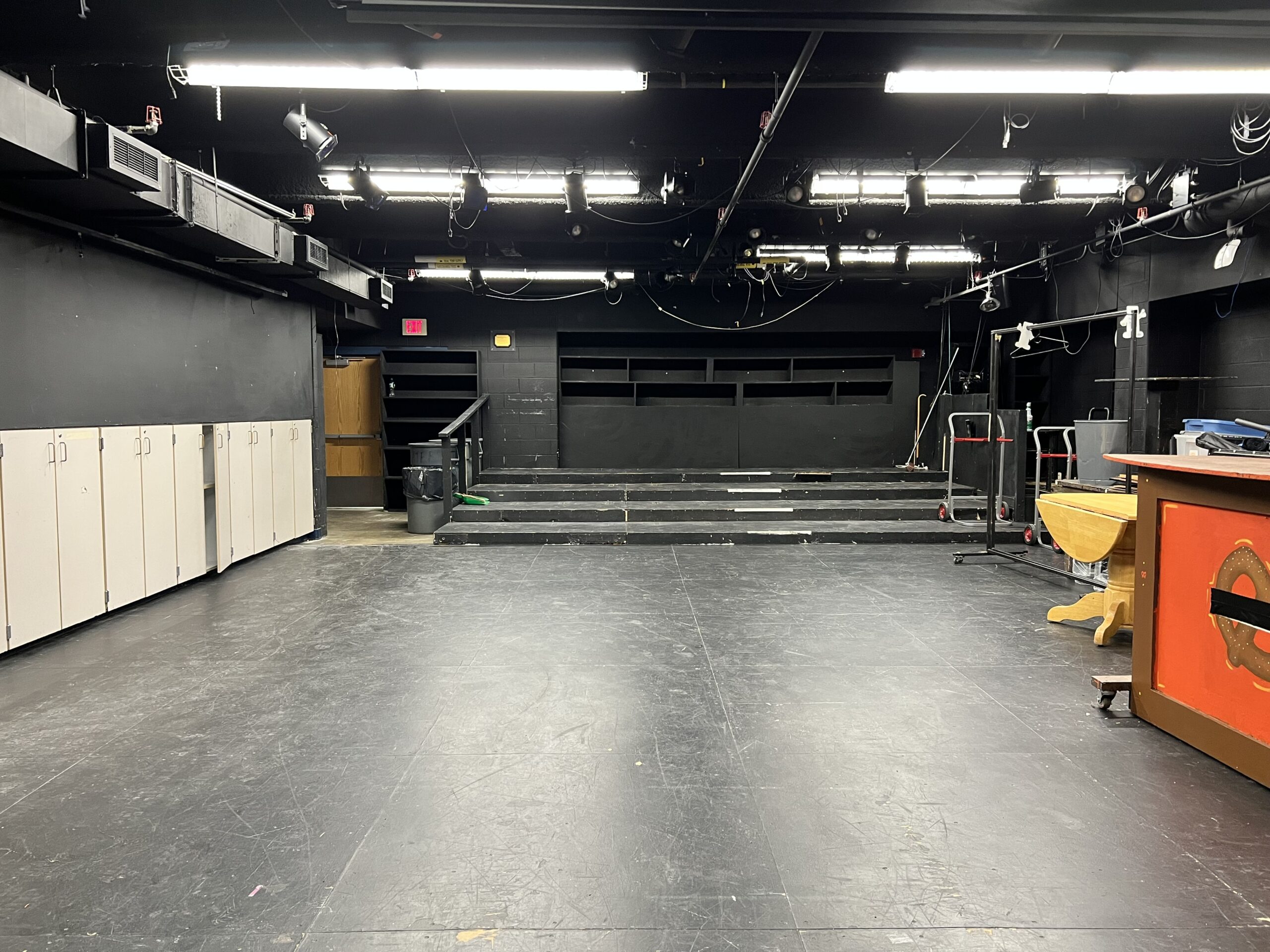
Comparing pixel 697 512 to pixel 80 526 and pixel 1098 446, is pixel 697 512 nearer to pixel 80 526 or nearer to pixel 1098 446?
pixel 1098 446

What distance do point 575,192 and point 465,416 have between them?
367 centimetres

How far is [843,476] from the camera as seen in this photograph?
8.86m

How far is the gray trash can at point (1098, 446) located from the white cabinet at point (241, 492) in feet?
25.4

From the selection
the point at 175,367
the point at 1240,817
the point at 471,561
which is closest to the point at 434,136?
the point at 175,367

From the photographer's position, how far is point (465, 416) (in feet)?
27.1

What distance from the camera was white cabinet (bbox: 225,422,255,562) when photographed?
560 centimetres

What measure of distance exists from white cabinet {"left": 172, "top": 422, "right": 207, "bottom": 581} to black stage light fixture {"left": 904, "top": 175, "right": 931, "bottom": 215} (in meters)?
6.12

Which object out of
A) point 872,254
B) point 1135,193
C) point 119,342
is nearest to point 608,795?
point 119,342

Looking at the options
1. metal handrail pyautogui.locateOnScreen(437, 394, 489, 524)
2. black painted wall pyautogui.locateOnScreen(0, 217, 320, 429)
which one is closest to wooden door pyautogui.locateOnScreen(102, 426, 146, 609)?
black painted wall pyautogui.locateOnScreen(0, 217, 320, 429)

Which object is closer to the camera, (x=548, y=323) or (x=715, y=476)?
(x=715, y=476)

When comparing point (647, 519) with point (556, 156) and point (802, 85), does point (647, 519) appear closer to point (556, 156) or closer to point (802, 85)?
point (556, 156)

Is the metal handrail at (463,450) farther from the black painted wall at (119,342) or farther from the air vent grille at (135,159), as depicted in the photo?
the air vent grille at (135,159)

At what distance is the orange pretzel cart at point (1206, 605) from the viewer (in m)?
2.21

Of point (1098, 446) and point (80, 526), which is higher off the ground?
point (1098, 446)
